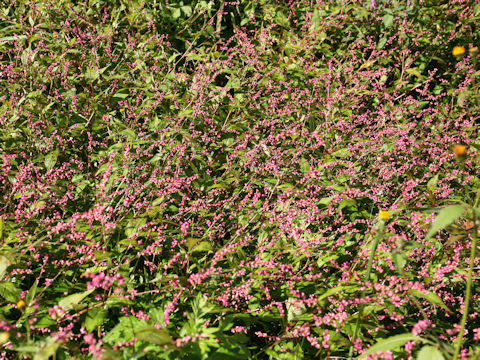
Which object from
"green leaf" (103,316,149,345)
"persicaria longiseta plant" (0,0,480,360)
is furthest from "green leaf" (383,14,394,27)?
"green leaf" (103,316,149,345)

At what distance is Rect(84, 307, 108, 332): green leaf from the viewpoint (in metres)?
1.84

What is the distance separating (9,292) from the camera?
6.34ft

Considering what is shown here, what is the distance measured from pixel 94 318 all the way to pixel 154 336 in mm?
525

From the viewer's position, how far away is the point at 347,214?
2.90 meters

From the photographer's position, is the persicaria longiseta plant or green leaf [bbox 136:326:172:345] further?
the persicaria longiseta plant

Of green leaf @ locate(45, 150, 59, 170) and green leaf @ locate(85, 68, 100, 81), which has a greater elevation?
green leaf @ locate(85, 68, 100, 81)

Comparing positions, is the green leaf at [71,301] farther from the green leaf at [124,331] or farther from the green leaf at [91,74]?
the green leaf at [91,74]

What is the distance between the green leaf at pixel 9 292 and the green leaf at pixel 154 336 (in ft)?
2.70

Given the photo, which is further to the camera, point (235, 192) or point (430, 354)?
point (235, 192)

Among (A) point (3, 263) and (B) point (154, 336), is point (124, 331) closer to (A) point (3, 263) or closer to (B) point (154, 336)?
(B) point (154, 336)

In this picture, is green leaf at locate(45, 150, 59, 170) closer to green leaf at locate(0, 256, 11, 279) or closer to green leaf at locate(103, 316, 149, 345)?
green leaf at locate(0, 256, 11, 279)

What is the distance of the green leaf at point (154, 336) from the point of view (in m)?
1.47

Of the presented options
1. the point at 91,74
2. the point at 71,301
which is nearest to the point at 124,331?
the point at 71,301

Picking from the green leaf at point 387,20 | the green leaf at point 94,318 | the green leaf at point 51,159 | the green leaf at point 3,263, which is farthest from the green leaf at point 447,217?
the green leaf at point 387,20
